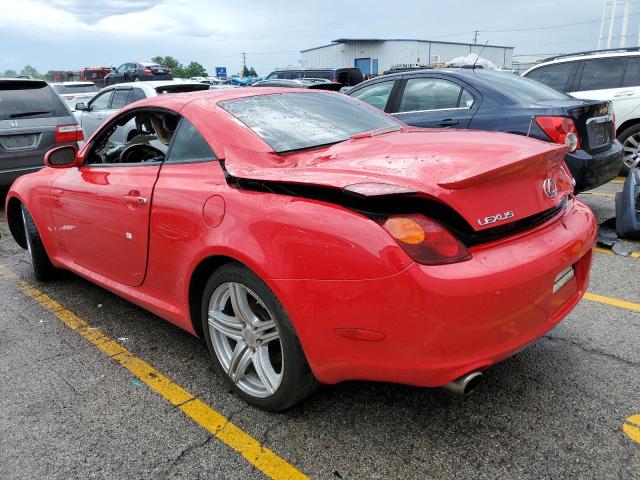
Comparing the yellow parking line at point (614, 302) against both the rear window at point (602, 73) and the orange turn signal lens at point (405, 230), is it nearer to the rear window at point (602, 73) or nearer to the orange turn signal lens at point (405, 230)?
the orange turn signal lens at point (405, 230)

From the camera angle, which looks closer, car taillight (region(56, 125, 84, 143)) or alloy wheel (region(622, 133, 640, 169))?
car taillight (region(56, 125, 84, 143))

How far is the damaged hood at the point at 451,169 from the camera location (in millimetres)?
1985

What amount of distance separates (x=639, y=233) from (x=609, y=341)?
226cm

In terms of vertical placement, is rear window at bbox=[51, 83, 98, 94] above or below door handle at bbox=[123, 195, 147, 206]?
above

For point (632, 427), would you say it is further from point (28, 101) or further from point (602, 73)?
point (28, 101)

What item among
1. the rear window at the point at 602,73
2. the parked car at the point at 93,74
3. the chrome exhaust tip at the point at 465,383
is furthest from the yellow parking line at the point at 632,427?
the parked car at the point at 93,74

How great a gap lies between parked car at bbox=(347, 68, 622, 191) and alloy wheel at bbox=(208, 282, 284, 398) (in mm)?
3149

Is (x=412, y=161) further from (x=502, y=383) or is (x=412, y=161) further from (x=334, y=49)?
(x=334, y=49)

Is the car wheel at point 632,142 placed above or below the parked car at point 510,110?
below

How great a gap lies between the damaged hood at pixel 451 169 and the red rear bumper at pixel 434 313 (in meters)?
0.17

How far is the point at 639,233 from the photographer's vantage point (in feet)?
15.7

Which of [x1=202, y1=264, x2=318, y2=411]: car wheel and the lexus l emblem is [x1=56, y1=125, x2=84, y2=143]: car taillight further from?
the lexus l emblem

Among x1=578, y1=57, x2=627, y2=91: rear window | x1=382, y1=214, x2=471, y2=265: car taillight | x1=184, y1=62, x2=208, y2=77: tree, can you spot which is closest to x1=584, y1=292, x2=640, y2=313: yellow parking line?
x1=382, y1=214, x2=471, y2=265: car taillight

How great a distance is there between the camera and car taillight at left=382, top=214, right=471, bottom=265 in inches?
74.0
